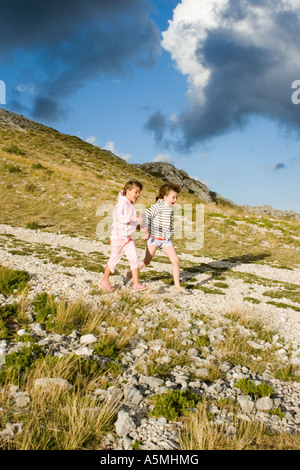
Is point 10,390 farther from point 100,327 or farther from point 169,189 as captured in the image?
point 169,189

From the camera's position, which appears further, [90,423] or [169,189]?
[169,189]

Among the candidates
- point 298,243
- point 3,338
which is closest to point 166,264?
point 3,338

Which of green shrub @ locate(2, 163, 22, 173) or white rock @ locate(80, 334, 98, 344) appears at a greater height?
green shrub @ locate(2, 163, 22, 173)

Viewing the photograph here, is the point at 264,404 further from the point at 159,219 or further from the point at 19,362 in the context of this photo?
the point at 159,219

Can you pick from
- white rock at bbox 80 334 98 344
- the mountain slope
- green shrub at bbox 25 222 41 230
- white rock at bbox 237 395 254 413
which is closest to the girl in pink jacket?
white rock at bbox 80 334 98 344

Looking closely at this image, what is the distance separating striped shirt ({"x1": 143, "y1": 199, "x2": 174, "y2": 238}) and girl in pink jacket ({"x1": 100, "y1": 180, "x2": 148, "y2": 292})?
34.1 inches

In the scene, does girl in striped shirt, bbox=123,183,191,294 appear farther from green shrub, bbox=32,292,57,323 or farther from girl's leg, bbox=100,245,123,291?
green shrub, bbox=32,292,57,323

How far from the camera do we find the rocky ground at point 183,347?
441 cm

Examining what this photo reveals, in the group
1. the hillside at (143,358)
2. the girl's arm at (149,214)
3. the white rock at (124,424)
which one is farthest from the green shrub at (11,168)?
the white rock at (124,424)

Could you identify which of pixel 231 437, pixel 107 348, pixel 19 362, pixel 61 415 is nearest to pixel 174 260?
pixel 107 348

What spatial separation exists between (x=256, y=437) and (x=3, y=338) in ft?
14.8

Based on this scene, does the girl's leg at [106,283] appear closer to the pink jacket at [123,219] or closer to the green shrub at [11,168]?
the pink jacket at [123,219]

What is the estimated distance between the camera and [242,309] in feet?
30.7

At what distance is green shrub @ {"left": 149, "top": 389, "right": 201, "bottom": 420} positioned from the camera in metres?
4.48
